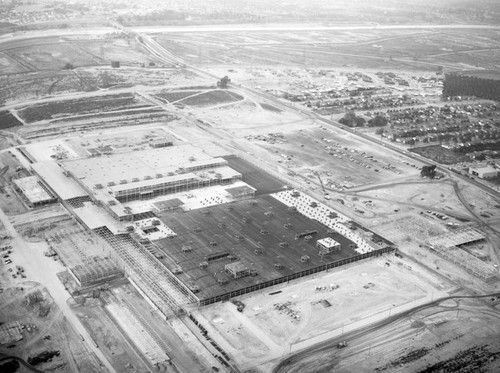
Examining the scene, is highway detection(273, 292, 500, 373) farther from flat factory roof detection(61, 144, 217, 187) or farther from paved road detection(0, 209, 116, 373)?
flat factory roof detection(61, 144, 217, 187)

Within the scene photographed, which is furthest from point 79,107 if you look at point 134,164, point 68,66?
point 134,164

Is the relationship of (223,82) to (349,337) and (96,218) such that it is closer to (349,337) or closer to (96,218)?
(96,218)

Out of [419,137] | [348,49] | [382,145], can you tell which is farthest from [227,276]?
[348,49]

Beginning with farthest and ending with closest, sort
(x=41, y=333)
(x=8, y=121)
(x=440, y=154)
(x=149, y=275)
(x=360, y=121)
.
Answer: (x=360, y=121)
(x=8, y=121)
(x=440, y=154)
(x=149, y=275)
(x=41, y=333)

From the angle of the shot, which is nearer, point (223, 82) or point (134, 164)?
point (134, 164)

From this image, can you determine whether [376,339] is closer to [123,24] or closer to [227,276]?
[227,276]

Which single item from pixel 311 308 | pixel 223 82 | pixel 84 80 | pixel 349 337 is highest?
pixel 223 82

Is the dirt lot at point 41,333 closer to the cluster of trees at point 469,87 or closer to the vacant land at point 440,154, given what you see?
the vacant land at point 440,154
